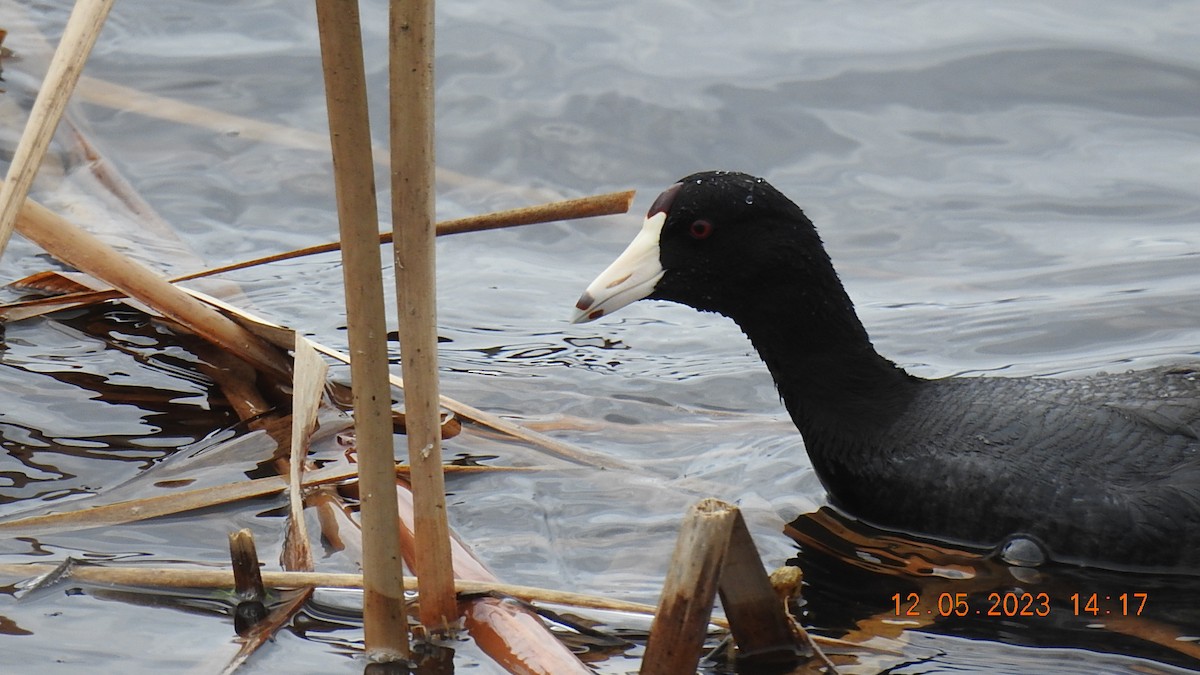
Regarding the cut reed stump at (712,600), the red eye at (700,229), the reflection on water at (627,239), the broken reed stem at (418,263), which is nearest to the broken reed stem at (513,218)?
the reflection on water at (627,239)

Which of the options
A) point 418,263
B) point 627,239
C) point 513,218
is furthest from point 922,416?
point 627,239

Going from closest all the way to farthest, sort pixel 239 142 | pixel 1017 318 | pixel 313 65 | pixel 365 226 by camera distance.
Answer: pixel 365 226, pixel 1017 318, pixel 239 142, pixel 313 65

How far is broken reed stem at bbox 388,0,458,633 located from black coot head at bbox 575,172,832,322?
139cm

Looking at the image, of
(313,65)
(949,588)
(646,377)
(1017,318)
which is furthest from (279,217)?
(949,588)

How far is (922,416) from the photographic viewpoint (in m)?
3.87

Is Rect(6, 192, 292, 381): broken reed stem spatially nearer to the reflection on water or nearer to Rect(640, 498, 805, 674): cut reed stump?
the reflection on water

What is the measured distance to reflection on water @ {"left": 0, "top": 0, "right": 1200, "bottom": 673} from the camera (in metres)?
3.38

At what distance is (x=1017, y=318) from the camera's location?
5.17 meters

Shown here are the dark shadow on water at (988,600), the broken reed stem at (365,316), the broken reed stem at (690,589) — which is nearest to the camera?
the broken reed stem at (365,316)

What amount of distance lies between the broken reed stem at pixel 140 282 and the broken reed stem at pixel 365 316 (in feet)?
5.23

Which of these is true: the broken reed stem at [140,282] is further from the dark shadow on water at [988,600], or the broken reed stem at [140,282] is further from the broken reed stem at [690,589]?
the broken reed stem at [690,589]

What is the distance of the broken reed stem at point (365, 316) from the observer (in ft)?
6.70

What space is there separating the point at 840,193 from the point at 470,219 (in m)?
2.80

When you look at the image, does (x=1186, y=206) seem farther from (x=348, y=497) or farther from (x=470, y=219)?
(x=348, y=497)
